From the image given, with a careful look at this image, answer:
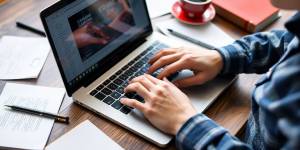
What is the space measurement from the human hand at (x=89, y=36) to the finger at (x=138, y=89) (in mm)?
142

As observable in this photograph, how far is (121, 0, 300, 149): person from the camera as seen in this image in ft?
2.25

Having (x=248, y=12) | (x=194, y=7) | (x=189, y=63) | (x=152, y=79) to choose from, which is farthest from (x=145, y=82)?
(x=248, y=12)

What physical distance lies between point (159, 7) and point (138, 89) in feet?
1.42

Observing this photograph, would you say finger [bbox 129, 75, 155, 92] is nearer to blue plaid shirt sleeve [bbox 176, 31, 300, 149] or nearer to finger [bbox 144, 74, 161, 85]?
finger [bbox 144, 74, 161, 85]

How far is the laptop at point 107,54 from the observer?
842 millimetres

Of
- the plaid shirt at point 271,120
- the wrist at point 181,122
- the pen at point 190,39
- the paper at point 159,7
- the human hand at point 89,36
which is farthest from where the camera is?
the paper at point 159,7

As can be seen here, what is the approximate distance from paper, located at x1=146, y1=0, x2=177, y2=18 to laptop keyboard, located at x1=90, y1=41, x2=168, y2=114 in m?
0.18

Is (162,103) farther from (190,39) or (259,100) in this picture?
(190,39)

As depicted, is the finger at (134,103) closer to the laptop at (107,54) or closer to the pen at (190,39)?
the laptop at (107,54)

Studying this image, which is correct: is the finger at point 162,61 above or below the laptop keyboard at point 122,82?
above

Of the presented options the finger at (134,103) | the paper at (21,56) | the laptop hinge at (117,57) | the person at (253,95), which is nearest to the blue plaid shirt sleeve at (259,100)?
the person at (253,95)

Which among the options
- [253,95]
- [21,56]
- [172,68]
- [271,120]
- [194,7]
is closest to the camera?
[271,120]

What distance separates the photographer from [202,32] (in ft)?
3.73

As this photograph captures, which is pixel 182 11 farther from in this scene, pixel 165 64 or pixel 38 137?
pixel 38 137
